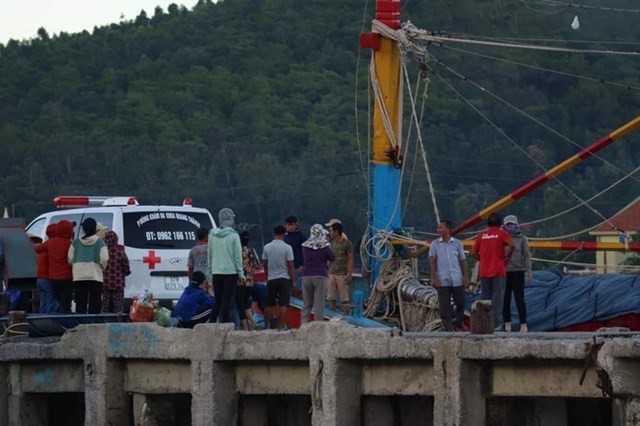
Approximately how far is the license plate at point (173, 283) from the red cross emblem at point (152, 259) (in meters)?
0.24

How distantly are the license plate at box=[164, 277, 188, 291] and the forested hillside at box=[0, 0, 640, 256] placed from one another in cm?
4299

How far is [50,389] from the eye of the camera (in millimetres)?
18703

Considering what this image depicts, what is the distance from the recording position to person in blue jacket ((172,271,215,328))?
19.6 m

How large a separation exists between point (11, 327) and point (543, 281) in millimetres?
7526

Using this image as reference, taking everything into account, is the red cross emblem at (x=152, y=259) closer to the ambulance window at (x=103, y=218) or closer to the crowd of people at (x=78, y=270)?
the ambulance window at (x=103, y=218)

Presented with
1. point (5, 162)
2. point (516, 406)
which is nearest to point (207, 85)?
point (5, 162)

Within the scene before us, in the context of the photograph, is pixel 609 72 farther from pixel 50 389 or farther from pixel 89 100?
pixel 50 389

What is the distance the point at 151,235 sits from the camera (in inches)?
963

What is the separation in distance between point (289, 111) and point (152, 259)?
70.4 meters

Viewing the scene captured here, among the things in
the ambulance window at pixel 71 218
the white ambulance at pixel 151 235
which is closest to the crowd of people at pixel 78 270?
the white ambulance at pixel 151 235

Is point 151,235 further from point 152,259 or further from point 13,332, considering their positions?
point 13,332

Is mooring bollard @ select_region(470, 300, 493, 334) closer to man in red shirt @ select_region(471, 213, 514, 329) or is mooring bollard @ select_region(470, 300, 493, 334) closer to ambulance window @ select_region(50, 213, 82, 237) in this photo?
man in red shirt @ select_region(471, 213, 514, 329)

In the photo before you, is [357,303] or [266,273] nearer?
[266,273]

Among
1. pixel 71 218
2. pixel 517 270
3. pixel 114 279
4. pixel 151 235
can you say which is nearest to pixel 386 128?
pixel 151 235
